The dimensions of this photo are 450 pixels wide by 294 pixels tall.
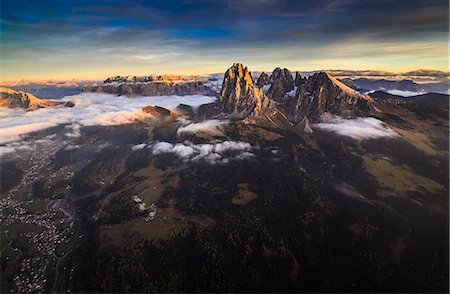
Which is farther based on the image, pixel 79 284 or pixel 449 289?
pixel 79 284

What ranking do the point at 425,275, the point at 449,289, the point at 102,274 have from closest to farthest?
the point at 449,289
the point at 425,275
the point at 102,274

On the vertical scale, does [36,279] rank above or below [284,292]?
above

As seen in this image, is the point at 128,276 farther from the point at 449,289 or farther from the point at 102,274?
the point at 449,289

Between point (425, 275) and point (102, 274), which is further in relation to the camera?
point (102, 274)

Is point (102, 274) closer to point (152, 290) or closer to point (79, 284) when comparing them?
point (79, 284)

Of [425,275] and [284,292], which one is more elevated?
[425,275]

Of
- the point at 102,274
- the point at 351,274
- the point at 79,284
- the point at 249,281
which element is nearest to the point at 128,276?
the point at 102,274

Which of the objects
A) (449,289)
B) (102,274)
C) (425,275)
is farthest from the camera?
(102,274)

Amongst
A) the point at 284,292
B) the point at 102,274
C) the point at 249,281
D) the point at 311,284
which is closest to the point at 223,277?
the point at 249,281

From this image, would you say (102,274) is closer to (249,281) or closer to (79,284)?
(79,284)
